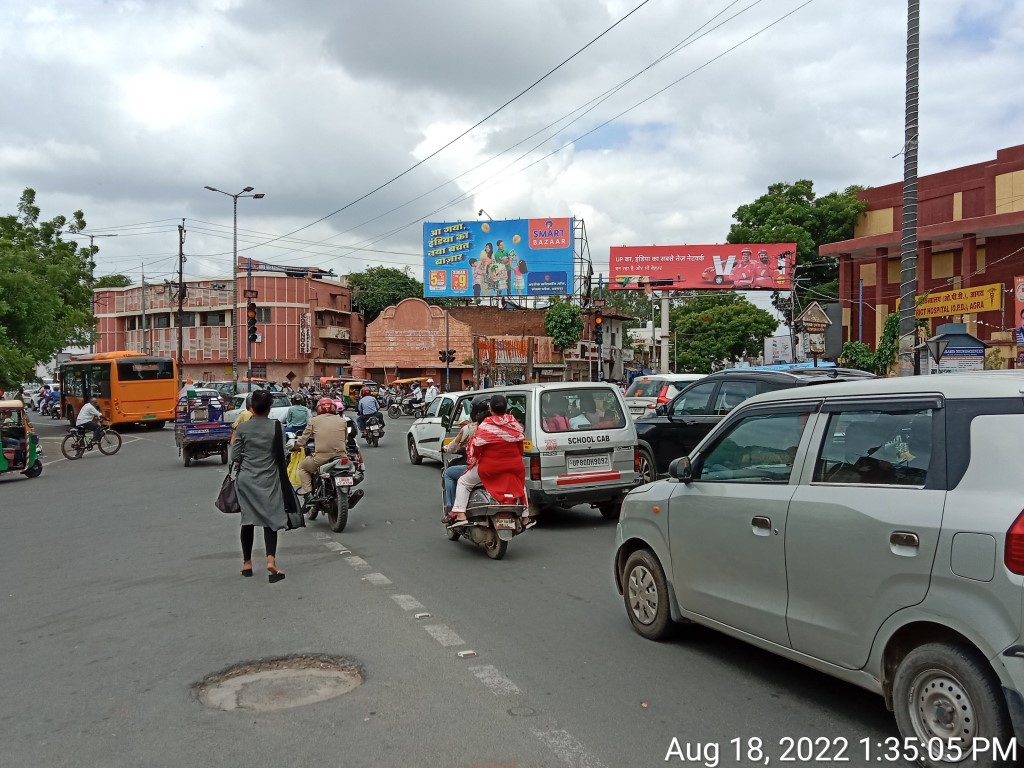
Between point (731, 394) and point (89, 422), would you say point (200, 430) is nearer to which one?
point (89, 422)

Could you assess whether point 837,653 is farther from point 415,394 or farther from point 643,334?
point 643,334

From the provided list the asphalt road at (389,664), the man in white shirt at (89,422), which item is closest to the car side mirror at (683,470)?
the asphalt road at (389,664)

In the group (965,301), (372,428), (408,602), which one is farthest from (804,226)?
(408,602)

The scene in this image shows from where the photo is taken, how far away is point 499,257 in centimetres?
5144

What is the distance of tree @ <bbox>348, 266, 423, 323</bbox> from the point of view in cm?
6862

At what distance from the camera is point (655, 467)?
11.8 m

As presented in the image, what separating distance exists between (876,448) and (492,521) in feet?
16.2

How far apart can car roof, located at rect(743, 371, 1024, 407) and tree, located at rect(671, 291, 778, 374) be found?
55.0 meters

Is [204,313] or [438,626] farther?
[204,313]

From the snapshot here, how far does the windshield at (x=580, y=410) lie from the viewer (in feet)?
32.4

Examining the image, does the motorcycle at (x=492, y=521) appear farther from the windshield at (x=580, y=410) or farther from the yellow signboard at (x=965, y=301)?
the yellow signboard at (x=965, y=301)

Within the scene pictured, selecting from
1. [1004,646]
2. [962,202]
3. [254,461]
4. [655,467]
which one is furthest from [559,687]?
[962,202]

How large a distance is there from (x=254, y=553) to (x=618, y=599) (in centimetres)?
436
